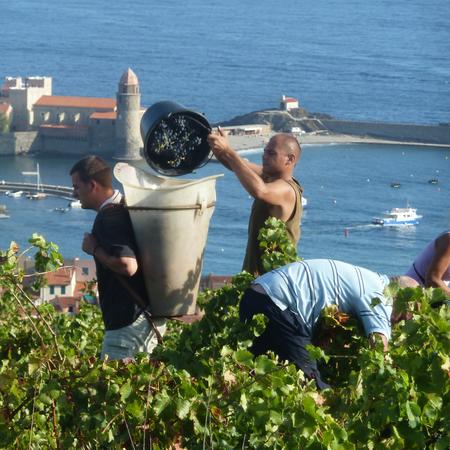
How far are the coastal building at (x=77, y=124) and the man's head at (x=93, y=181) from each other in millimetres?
38720

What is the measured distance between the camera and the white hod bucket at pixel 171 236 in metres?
1.99

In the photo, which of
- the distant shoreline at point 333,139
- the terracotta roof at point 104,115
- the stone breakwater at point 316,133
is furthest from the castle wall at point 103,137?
the distant shoreline at point 333,139

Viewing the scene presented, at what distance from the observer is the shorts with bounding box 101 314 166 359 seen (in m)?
2.04

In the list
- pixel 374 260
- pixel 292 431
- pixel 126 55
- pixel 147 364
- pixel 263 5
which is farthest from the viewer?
pixel 263 5

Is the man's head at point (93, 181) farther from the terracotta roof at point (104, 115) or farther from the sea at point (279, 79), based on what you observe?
the terracotta roof at point (104, 115)

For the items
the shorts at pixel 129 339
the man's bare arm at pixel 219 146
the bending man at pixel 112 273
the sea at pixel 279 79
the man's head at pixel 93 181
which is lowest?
the sea at pixel 279 79

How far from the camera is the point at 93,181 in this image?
2059 mm

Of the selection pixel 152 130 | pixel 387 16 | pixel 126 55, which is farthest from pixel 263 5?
pixel 152 130

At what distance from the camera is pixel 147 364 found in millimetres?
1528

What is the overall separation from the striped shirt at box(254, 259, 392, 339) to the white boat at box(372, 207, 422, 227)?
29676mm

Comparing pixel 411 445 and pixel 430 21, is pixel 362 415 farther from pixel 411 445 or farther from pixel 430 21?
pixel 430 21

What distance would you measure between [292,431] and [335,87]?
56461mm

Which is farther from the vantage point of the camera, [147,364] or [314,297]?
[314,297]

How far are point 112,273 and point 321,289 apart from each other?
0.41 meters
